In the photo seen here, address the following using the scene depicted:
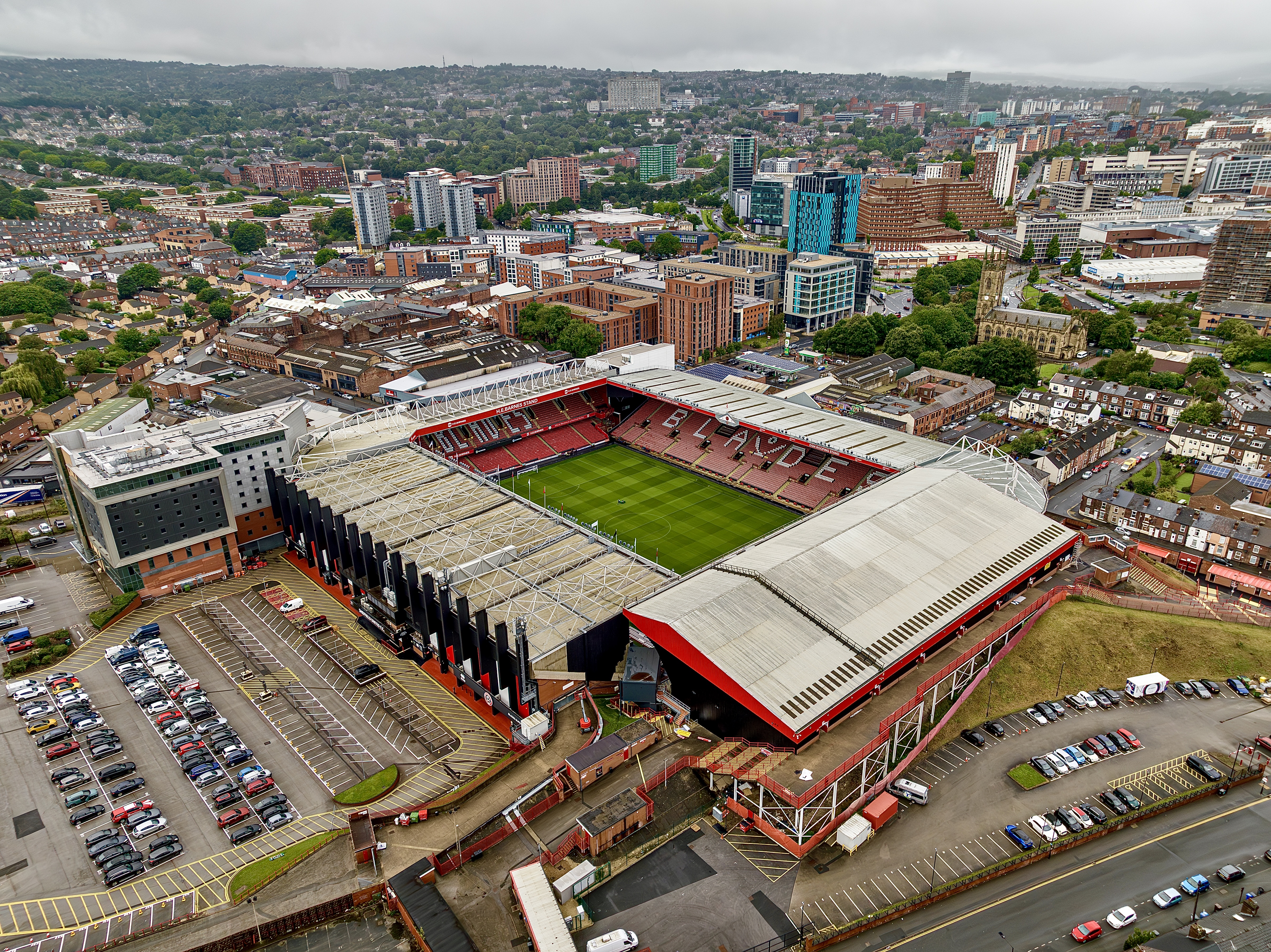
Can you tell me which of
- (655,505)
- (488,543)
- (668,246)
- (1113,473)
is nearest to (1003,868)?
(488,543)

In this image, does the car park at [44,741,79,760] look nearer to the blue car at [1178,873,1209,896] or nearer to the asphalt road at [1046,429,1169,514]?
the blue car at [1178,873,1209,896]

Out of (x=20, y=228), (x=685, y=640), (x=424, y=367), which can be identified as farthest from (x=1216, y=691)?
(x=20, y=228)

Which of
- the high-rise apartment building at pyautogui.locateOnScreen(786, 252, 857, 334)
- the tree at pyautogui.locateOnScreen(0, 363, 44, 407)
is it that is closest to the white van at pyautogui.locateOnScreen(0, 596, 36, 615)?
the tree at pyautogui.locateOnScreen(0, 363, 44, 407)

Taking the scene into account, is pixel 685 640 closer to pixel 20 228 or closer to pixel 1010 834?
pixel 1010 834

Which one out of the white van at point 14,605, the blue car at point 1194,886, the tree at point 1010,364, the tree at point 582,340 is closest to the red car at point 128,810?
the white van at point 14,605

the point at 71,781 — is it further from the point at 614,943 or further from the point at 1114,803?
the point at 1114,803
